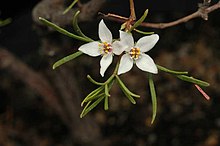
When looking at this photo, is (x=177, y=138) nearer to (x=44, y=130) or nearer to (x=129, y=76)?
(x=129, y=76)

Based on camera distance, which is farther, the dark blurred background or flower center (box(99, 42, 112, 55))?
the dark blurred background

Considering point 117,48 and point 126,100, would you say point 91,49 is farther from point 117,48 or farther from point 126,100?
point 126,100

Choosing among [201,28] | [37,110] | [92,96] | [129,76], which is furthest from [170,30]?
[92,96]

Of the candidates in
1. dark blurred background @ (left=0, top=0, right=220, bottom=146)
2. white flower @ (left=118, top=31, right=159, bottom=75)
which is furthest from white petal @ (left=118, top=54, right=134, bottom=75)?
dark blurred background @ (left=0, top=0, right=220, bottom=146)

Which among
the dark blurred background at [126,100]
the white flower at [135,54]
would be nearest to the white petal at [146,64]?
the white flower at [135,54]

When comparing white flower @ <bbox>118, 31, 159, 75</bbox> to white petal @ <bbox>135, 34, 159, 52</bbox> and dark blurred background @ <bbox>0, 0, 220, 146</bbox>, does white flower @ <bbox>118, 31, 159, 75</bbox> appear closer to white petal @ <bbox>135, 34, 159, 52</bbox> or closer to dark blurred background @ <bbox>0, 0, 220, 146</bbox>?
white petal @ <bbox>135, 34, 159, 52</bbox>
